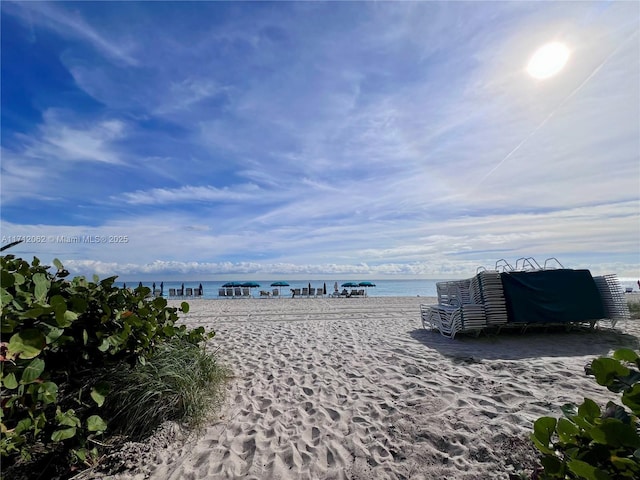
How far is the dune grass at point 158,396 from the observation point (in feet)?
11.1

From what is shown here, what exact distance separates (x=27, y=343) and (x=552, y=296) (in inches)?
379

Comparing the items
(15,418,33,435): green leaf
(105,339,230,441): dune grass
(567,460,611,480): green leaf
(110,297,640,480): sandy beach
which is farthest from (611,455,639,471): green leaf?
(105,339,230,441): dune grass

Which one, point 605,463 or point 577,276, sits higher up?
point 577,276

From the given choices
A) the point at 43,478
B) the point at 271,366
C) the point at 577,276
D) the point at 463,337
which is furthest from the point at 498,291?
the point at 43,478

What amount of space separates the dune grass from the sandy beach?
28 centimetres

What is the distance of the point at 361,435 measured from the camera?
336 centimetres

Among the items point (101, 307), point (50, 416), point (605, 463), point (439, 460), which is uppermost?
point (101, 307)

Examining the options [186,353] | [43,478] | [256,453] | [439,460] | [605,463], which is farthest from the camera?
[186,353]

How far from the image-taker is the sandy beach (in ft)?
9.53

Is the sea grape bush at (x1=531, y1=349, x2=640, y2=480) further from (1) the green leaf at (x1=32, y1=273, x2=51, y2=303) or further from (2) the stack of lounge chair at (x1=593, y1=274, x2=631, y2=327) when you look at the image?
(2) the stack of lounge chair at (x1=593, y1=274, x2=631, y2=327)

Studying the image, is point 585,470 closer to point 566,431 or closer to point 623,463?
point 623,463

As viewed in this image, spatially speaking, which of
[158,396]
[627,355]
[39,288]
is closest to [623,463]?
[627,355]

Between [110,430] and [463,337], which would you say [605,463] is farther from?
[463,337]

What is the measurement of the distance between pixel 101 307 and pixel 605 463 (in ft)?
11.6
